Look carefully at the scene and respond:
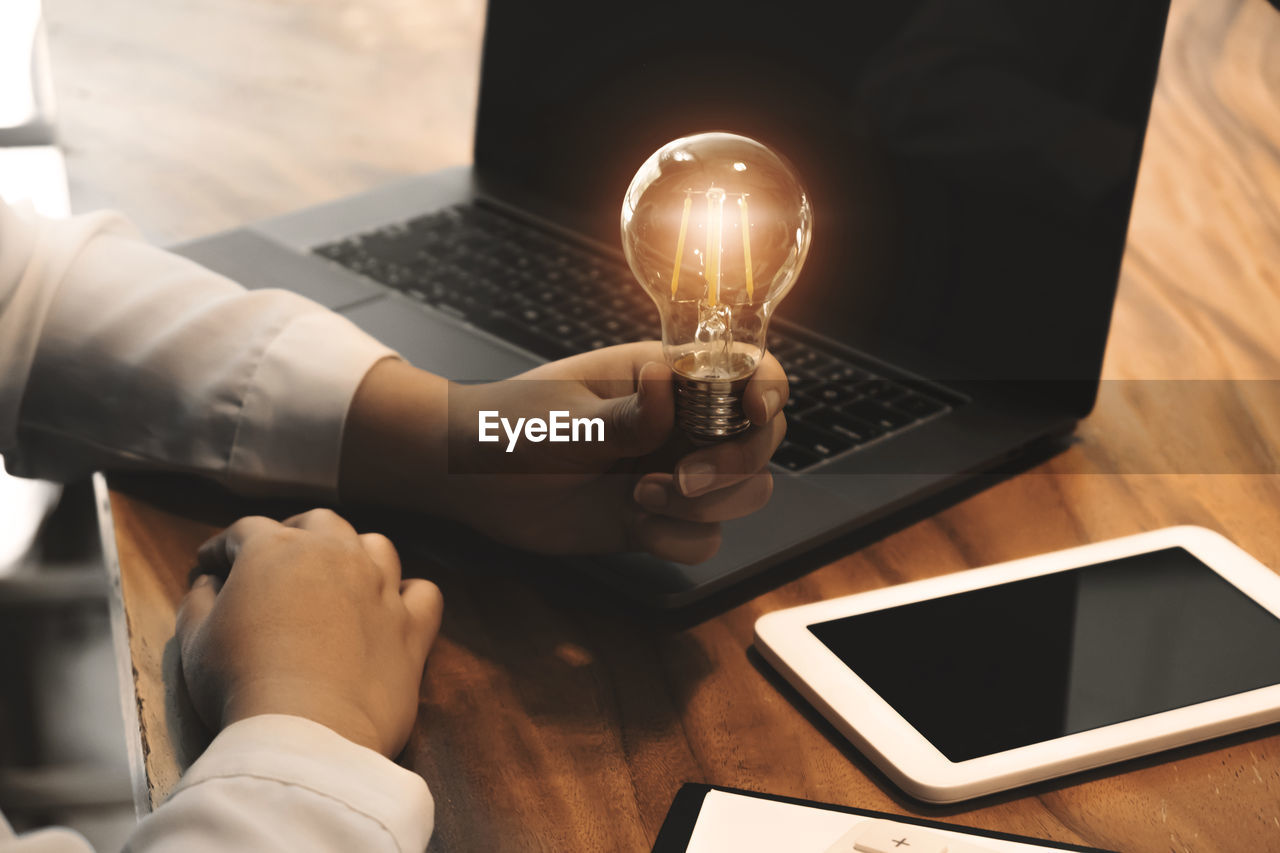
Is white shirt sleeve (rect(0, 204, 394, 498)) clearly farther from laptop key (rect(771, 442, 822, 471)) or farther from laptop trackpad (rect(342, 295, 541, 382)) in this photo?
laptop key (rect(771, 442, 822, 471))

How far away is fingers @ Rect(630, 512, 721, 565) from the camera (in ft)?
1.63

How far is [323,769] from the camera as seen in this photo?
392 mm

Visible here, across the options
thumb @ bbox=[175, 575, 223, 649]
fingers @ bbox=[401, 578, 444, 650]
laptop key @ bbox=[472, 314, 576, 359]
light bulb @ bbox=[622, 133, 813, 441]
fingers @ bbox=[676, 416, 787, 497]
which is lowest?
thumb @ bbox=[175, 575, 223, 649]

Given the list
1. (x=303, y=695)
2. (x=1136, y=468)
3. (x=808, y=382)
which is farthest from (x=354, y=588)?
(x=1136, y=468)

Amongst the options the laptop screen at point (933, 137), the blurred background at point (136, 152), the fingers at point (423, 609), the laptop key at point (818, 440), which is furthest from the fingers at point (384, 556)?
the blurred background at point (136, 152)

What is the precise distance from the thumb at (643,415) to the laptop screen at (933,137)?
28cm

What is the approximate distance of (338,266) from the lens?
2.64 ft

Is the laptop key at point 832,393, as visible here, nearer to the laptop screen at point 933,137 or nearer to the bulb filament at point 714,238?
the laptop screen at point 933,137

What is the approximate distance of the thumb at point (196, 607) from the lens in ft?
1.55

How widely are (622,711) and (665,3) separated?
53 centimetres

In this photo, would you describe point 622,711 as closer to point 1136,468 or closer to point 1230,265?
point 1136,468

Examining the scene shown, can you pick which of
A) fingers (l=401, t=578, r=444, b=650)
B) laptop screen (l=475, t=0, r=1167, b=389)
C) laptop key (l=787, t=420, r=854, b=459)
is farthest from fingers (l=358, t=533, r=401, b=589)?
laptop screen (l=475, t=0, r=1167, b=389)

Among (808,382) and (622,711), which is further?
(808,382)

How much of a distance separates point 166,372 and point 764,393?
0.33 metres
